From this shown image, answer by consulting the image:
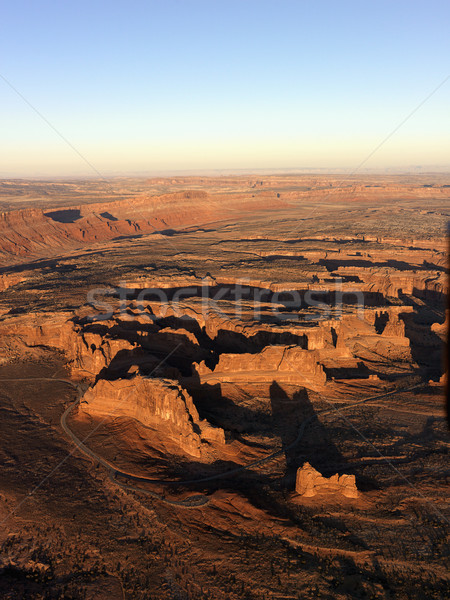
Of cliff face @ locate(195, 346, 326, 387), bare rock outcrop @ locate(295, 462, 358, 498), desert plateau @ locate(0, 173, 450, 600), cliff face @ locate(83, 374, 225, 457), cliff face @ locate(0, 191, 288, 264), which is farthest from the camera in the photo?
cliff face @ locate(0, 191, 288, 264)

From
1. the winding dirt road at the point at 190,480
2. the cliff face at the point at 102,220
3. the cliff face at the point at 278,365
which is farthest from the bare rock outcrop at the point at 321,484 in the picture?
the cliff face at the point at 102,220

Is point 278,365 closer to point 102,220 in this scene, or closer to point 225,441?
point 225,441

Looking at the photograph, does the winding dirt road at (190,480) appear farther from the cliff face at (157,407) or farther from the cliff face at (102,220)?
the cliff face at (102,220)

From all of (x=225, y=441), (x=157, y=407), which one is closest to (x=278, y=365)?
(x=225, y=441)

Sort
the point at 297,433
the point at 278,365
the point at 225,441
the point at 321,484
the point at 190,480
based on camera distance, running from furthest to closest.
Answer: the point at 278,365
the point at 297,433
the point at 225,441
the point at 190,480
the point at 321,484

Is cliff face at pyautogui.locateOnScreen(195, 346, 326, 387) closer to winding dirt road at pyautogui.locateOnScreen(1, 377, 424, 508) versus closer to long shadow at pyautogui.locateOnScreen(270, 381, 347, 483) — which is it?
long shadow at pyautogui.locateOnScreen(270, 381, 347, 483)

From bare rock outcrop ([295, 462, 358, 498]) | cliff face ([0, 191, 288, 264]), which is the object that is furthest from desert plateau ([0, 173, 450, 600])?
cliff face ([0, 191, 288, 264])
